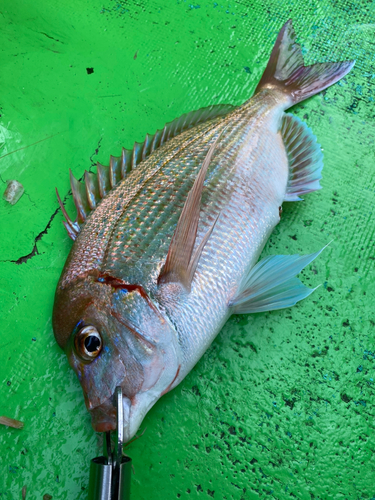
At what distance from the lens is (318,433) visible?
4.58 ft

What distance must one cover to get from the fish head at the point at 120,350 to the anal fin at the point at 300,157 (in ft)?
2.83

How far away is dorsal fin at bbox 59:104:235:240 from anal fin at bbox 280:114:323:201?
299 mm

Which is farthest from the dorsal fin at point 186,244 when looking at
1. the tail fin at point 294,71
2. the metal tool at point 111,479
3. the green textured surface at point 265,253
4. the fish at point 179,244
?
the tail fin at point 294,71

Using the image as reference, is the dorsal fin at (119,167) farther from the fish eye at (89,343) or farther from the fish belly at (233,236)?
the fish eye at (89,343)

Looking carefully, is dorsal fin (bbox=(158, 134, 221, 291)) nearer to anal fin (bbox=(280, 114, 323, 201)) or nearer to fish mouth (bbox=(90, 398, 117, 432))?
fish mouth (bbox=(90, 398, 117, 432))

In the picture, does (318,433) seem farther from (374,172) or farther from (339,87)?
(339,87)

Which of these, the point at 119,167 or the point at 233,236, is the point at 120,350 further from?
the point at 119,167

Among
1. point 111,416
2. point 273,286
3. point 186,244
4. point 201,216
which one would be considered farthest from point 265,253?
point 111,416

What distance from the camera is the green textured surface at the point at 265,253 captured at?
138 cm

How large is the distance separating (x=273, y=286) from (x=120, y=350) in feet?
2.13

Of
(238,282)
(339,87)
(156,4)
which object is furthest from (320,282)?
(156,4)

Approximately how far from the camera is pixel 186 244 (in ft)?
4.07

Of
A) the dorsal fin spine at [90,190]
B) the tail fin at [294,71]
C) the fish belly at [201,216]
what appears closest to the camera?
the fish belly at [201,216]

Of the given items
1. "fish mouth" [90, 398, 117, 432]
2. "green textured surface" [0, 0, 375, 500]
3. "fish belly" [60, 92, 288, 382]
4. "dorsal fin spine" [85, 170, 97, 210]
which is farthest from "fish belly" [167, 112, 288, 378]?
"dorsal fin spine" [85, 170, 97, 210]
